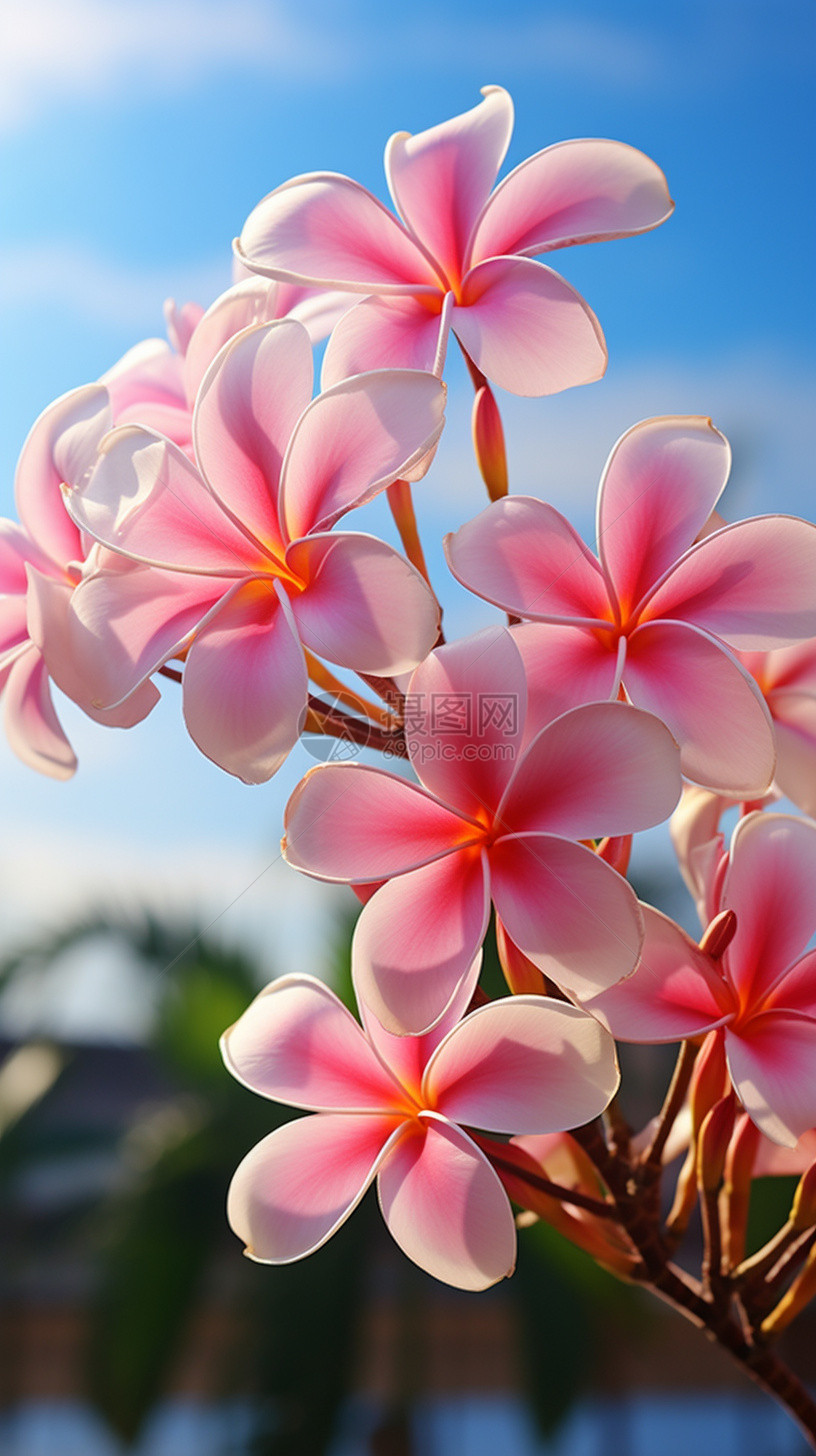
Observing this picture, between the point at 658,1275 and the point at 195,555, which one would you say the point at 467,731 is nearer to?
the point at 195,555

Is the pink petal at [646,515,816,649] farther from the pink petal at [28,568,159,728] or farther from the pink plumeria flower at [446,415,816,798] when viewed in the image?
the pink petal at [28,568,159,728]

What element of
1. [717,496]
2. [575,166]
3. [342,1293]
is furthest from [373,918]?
[342,1293]

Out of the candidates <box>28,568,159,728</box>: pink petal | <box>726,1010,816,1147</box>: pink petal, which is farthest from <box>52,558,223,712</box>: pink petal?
<box>726,1010,816,1147</box>: pink petal

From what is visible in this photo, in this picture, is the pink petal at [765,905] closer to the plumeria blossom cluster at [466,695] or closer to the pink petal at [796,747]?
the plumeria blossom cluster at [466,695]

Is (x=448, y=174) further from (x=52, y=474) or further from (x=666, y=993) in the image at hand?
(x=666, y=993)

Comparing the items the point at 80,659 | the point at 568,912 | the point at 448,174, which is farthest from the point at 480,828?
the point at 448,174
